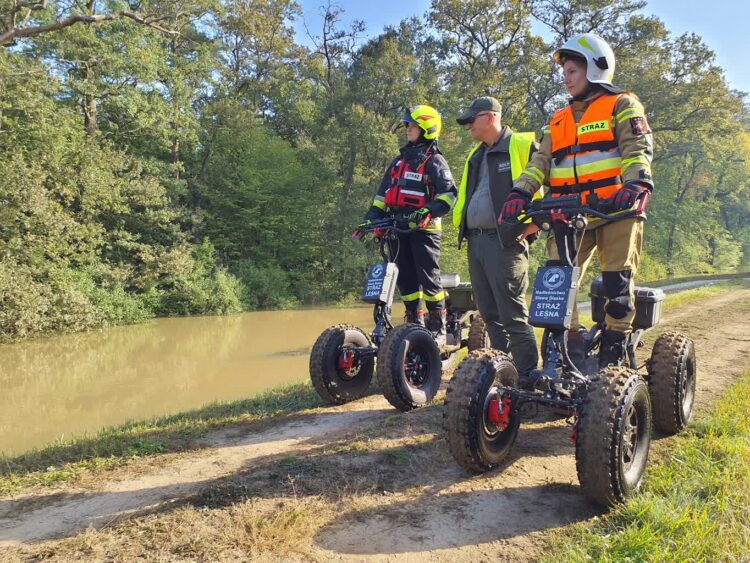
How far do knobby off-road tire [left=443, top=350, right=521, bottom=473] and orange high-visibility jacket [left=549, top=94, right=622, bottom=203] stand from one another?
48.6 inches

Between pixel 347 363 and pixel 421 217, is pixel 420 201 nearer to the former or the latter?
pixel 421 217

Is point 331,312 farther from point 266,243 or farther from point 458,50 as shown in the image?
point 458,50

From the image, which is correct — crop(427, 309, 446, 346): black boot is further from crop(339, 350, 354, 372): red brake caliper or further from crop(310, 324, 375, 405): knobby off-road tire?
crop(339, 350, 354, 372): red brake caliper

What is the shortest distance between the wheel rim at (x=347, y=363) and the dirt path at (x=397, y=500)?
698 millimetres

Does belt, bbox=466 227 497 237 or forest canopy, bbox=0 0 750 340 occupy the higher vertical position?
forest canopy, bbox=0 0 750 340

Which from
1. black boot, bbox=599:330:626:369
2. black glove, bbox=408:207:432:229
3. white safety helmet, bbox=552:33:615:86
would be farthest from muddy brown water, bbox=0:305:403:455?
white safety helmet, bbox=552:33:615:86

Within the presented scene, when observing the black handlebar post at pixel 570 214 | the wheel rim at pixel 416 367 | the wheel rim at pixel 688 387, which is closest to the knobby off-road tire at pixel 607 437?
the black handlebar post at pixel 570 214

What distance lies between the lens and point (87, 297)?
634 inches

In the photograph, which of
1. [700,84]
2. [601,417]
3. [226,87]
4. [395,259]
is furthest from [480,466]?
[700,84]

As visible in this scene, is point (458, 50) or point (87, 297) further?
point (458, 50)

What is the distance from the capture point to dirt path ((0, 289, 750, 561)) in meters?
2.38

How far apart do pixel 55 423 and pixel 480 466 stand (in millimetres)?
7438

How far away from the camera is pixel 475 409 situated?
2.75 metres

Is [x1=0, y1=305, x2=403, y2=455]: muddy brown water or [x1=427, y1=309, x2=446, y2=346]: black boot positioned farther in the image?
[x1=0, y1=305, x2=403, y2=455]: muddy brown water
